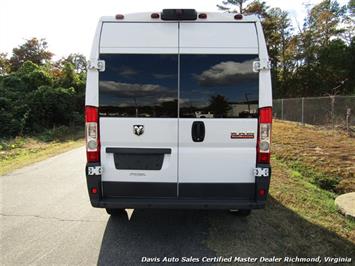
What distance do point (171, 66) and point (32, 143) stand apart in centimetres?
1448

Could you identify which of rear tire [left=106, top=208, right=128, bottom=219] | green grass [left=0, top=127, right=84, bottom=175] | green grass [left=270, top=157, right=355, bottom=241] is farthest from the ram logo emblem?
green grass [left=0, top=127, right=84, bottom=175]

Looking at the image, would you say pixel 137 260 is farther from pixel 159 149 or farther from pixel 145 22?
pixel 145 22

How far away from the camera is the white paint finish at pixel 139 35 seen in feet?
13.3

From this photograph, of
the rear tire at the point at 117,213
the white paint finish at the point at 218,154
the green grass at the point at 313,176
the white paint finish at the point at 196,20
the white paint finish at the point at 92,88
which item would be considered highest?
the white paint finish at the point at 196,20

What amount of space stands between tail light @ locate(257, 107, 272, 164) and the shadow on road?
1111 mm

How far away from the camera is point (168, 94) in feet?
13.4

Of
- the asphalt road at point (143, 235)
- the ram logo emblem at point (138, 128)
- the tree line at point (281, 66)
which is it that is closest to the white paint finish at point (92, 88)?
the ram logo emblem at point (138, 128)

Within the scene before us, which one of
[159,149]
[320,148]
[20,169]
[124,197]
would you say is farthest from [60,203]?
[320,148]

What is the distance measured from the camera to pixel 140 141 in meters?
4.10

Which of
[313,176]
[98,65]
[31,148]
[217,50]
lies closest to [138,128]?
[98,65]

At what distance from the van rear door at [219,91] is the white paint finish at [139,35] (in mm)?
144

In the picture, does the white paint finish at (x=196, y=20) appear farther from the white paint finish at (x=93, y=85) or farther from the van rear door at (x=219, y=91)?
the white paint finish at (x=93, y=85)

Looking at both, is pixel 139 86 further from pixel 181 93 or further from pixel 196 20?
pixel 196 20

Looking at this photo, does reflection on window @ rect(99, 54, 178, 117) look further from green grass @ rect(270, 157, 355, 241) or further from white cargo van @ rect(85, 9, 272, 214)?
green grass @ rect(270, 157, 355, 241)
